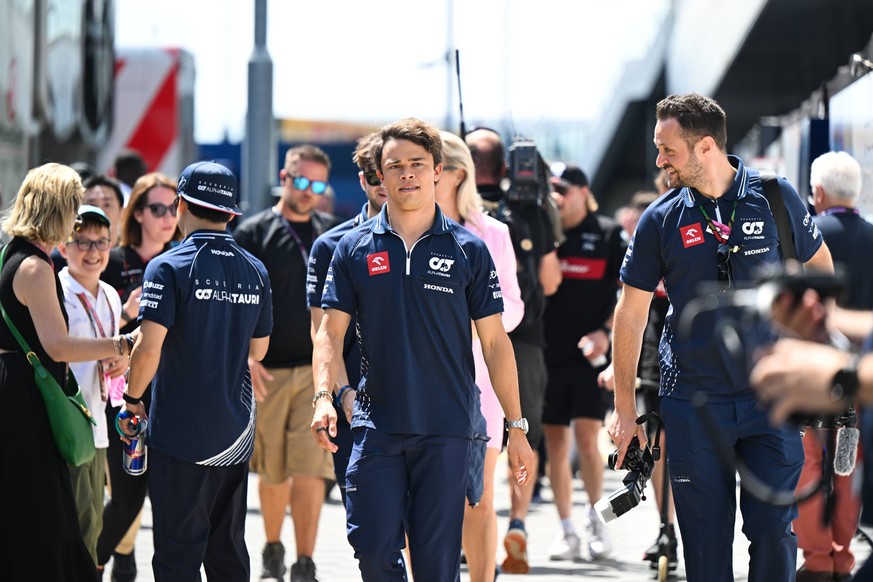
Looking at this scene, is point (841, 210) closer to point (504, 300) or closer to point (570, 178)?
point (504, 300)

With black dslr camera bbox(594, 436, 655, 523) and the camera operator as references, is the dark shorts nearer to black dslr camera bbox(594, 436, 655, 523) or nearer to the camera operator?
the camera operator

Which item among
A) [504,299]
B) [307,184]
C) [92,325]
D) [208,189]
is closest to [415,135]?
[208,189]

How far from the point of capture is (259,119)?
1211 cm

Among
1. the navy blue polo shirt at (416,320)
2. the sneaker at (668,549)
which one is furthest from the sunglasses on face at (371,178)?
the sneaker at (668,549)

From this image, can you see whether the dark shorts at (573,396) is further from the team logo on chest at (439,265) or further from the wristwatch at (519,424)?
the team logo on chest at (439,265)

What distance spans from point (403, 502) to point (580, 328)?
14.2 feet

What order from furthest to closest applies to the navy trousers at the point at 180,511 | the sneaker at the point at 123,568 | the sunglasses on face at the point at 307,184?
the sunglasses on face at the point at 307,184 < the sneaker at the point at 123,568 < the navy trousers at the point at 180,511

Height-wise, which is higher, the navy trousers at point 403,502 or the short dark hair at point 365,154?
the short dark hair at point 365,154

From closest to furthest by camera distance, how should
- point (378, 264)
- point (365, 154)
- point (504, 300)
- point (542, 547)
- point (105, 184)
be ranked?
point (378, 264), point (365, 154), point (504, 300), point (105, 184), point (542, 547)

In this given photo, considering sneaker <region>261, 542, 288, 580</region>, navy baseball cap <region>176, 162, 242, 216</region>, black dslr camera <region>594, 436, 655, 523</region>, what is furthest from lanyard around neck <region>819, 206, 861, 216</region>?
sneaker <region>261, 542, 288, 580</region>

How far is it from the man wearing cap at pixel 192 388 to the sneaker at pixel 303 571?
5.69 feet

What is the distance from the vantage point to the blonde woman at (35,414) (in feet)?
20.9

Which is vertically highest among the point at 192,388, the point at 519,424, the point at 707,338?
the point at 707,338

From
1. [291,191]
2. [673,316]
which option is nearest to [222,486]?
[673,316]
